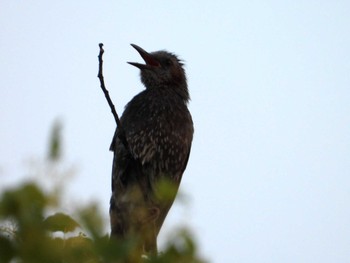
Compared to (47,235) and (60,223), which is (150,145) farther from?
(47,235)

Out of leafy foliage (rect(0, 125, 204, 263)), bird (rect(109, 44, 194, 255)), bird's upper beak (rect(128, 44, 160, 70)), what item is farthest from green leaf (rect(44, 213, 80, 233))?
bird's upper beak (rect(128, 44, 160, 70))

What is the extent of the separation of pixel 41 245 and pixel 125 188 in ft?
16.2

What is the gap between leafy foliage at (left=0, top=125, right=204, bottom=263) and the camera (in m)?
1.04

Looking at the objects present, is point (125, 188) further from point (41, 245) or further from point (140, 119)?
point (41, 245)

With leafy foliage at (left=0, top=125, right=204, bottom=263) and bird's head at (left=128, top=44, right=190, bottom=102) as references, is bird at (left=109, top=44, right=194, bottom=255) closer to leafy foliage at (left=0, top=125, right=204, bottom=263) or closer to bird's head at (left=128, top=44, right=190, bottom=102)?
bird's head at (left=128, top=44, right=190, bottom=102)

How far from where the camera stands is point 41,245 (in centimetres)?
103

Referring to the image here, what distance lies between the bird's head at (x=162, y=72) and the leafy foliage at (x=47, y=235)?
5603mm

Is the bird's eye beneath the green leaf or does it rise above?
above

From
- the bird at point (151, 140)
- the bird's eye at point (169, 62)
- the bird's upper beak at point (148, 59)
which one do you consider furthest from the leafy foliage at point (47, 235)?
the bird's eye at point (169, 62)

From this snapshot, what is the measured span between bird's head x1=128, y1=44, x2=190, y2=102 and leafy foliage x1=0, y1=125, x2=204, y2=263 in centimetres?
560

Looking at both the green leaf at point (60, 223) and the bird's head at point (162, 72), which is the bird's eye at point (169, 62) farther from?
the green leaf at point (60, 223)

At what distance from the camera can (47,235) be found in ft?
3.52

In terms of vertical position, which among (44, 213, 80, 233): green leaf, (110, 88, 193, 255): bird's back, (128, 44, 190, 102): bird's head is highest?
(128, 44, 190, 102): bird's head

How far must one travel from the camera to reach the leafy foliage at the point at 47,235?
1040 mm
